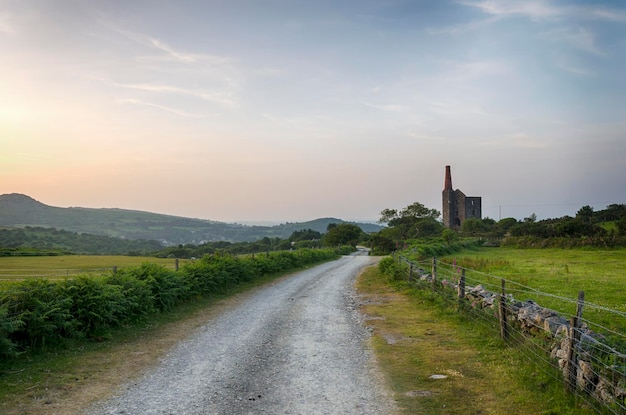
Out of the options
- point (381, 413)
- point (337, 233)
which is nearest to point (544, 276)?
point (381, 413)

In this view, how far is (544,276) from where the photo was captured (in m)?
22.4

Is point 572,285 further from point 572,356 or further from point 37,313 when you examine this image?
point 37,313

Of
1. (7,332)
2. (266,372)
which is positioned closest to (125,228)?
(7,332)

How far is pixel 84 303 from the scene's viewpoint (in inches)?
441

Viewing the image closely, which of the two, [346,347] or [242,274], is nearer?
[346,347]

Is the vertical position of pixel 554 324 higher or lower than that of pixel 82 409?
higher

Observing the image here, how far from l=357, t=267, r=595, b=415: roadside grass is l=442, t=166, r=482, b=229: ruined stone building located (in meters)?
120

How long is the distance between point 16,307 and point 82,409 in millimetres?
4197

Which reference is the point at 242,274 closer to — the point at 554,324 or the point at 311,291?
the point at 311,291

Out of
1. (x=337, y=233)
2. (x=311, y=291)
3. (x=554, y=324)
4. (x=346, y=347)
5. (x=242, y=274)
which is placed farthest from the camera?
(x=337, y=233)

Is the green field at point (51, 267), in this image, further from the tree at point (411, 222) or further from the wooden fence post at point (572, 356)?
the tree at point (411, 222)

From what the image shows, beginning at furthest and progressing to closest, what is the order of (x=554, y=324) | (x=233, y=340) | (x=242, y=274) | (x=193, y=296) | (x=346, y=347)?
1. (x=242, y=274)
2. (x=193, y=296)
3. (x=233, y=340)
4. (x=346, y=347)
5. (x=554, y=324)

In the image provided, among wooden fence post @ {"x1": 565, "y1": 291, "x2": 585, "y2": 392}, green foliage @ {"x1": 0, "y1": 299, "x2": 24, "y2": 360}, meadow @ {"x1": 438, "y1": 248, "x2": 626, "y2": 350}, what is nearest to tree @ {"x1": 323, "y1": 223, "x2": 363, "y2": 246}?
meadow @ {"x1": 438, "y1": 248, "x2": 626, "y2": 350}

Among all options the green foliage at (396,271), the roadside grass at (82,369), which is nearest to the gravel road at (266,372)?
the roadside grass at (82,369)
